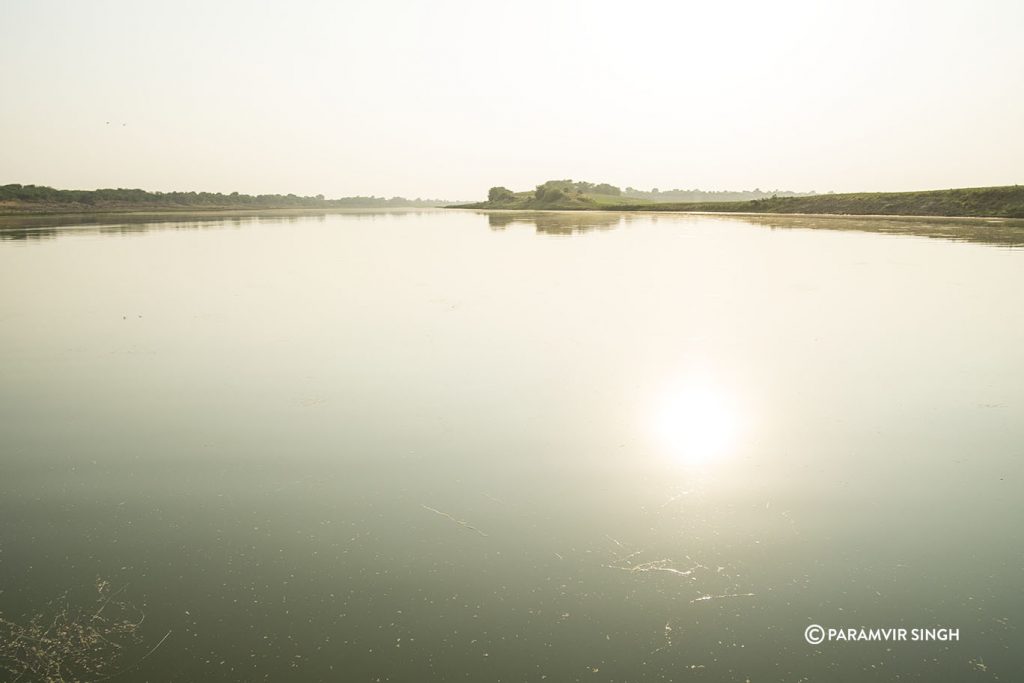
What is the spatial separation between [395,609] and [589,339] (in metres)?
7.50

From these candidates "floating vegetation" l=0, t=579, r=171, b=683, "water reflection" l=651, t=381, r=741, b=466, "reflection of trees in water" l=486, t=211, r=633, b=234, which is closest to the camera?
"floating vegetation" l=0, t=579, r=171, b=683

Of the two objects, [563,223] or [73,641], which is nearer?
[73,641]

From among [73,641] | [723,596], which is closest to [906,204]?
[723,596]

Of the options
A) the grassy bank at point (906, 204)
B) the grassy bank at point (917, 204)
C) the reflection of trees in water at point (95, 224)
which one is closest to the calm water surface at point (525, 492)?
the reflection of trees in water at point (95, 224)

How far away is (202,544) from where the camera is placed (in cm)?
445

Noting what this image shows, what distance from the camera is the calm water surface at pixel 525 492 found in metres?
3.52

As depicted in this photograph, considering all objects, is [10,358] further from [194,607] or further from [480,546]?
[480,546]

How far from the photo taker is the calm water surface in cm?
352

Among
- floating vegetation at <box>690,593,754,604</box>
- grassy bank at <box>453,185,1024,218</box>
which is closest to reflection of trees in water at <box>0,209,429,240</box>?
floating vegetation at <box>690,593,754,604</box>

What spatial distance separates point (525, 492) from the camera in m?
5.19

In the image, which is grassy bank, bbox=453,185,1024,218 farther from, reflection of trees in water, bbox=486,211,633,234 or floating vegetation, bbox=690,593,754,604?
floating vegetation, bbox=690,593,754,604

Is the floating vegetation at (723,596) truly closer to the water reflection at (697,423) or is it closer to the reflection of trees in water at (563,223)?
the water reflection at (697,423)

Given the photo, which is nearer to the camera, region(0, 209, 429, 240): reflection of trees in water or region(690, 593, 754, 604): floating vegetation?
region(690, 593, 754, 604): floating vegetation

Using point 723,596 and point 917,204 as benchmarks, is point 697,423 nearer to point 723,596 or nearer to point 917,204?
point 723,596
